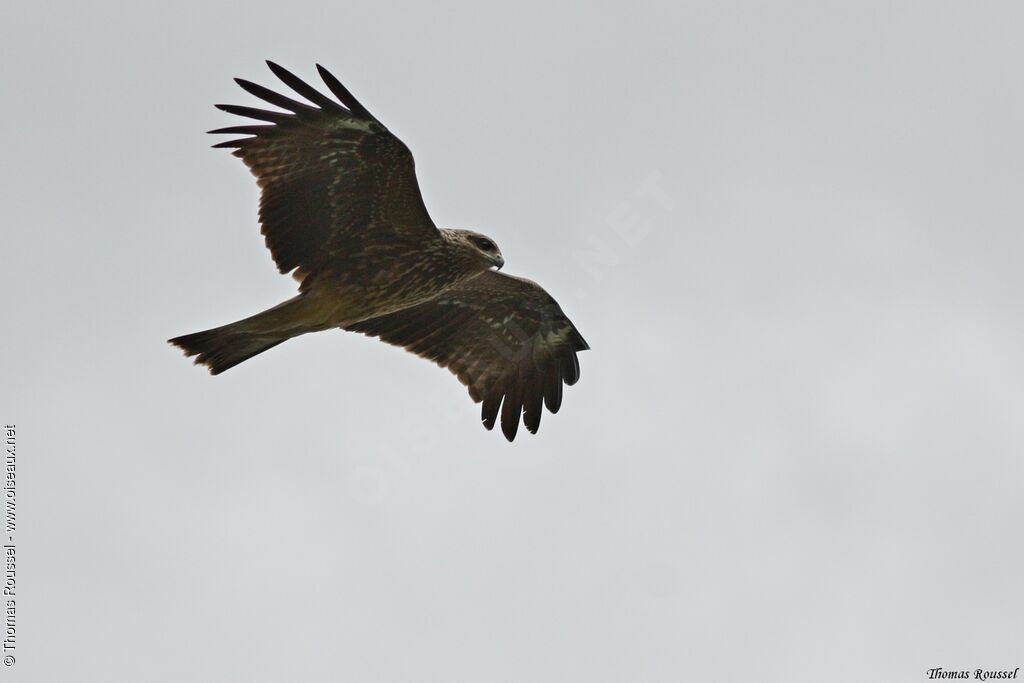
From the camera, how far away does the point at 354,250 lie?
15.4 meters

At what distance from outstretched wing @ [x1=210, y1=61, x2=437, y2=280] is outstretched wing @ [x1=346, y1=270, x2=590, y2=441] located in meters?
2.35

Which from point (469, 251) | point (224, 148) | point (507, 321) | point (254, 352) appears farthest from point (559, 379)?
point (224, 148)

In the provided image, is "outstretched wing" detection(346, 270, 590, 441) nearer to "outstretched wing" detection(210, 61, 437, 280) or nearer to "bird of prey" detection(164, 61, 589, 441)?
"bird of prey" detection(164, 61, 589, 441)

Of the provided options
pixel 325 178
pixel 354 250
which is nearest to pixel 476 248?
pixel 354 250

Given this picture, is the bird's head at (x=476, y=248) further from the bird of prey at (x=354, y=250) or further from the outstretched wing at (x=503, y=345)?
the outstretched wing at (x=503, y=345)

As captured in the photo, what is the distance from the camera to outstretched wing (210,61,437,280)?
1432 centimetres

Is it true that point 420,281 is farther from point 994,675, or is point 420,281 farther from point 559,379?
point 994,675

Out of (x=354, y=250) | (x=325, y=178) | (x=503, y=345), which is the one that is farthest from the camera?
(x=503, y=345)

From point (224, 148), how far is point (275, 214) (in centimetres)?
87

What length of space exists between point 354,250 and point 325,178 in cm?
95

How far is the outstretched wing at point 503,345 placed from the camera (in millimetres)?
17578

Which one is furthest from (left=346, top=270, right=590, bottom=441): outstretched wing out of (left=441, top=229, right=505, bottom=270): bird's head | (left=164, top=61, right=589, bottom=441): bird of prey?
(left=441, top=229, right=505, bottom=270): bird's head

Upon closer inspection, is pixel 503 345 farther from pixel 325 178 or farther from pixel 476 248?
pixel 325 178

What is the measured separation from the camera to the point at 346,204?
15.0 m
